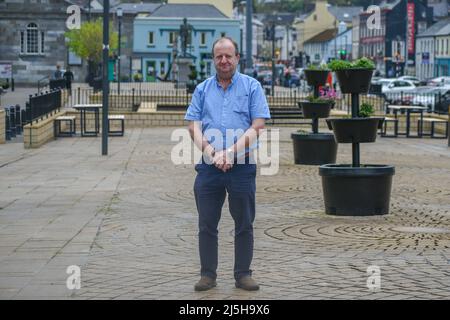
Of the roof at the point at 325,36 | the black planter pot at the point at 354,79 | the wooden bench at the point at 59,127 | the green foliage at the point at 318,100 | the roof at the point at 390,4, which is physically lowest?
the wooden bench at the point at 59,127

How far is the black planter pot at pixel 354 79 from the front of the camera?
47.2 ft

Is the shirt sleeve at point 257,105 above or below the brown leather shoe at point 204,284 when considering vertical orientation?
above

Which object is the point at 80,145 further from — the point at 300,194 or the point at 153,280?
the point at 153,280

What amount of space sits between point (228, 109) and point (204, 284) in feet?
4.48

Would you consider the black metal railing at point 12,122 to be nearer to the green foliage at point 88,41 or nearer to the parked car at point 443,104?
the parked car at point 443,104

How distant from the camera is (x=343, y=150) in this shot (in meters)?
26.6

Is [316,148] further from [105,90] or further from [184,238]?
[184,238]

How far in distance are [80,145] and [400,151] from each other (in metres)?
7.66

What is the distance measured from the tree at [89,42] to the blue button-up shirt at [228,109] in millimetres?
75128

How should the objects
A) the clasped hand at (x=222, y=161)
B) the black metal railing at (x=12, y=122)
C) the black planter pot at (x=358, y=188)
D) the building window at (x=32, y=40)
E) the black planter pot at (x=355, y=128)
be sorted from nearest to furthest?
1. the clasped hand at (x=222, y=161)
2. the black planter pot at (x=358, y=188)
3. the black planter pot at (x=355, y=128)
4. the black metal railing at (x=12, y=122)
5. the building window at (x=32, y=40)

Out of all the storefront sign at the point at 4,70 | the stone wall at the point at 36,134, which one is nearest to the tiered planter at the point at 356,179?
the stone wall at the point at 36,134

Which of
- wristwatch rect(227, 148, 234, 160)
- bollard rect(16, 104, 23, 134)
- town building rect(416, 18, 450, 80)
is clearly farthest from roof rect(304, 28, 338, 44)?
wristwatch rect(227, 148, 234, 160)

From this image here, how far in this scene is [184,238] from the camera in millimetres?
12211
